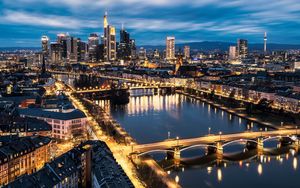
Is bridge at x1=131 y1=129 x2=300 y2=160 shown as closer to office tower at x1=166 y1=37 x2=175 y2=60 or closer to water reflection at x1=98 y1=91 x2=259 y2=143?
water reflection at x1=98 y1=91 x2=259 y2=143

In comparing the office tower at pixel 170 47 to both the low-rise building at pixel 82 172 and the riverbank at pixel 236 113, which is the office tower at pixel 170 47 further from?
the low-rise building at pixel 82 172

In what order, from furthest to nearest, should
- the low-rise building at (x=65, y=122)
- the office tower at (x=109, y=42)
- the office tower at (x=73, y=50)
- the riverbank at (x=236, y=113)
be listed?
the office tower at (x=73, y=50)
the office tower at (x=109, y=42)
the riverbank at (x=236, y=113)
the low-rise building at (x=65, y=122)

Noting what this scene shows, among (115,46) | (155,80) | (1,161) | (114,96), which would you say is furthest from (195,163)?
(115,46)

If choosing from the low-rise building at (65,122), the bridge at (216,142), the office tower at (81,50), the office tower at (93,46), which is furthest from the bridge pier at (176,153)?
the office tower at (81,50)

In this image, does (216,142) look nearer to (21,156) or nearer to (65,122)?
(65,122)

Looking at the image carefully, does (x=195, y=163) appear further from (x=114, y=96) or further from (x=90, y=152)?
(x=114, y=96)

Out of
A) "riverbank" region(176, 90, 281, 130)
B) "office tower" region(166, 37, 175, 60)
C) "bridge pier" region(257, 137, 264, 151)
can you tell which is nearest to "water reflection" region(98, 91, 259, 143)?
"riverbank" region(176, 90, 281, 130)

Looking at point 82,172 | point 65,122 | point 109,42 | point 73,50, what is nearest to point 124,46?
point 109,42
